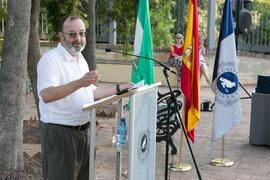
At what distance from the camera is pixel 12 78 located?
18.5 feet

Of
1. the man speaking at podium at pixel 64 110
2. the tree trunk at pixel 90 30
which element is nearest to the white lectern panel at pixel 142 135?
the man speaking at podium at pixel 64 110

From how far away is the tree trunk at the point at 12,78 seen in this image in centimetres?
564

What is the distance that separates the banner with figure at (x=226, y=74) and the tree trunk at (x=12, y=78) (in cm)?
263

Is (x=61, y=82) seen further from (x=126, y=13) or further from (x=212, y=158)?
(x=126, y=13)

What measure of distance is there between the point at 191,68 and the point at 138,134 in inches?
108

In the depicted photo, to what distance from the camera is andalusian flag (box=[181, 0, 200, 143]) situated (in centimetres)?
627

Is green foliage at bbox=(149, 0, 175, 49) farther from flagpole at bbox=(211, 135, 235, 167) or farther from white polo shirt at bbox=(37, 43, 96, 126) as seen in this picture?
white polo shirt at bbox=(37, 43, 96, 126)

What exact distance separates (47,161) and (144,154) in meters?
0.80

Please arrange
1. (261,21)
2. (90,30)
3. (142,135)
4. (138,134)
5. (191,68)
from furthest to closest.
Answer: (261,21) < (90,30) < (191,68) < (142,135) < (138,134)

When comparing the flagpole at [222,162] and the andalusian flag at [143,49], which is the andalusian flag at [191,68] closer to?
the andalusian flag at [143,49]

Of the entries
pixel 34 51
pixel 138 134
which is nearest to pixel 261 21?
pixel 34 51

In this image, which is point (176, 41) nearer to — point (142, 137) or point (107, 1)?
point (107, 1)

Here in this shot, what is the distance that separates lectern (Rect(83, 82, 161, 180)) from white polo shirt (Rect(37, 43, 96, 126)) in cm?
29

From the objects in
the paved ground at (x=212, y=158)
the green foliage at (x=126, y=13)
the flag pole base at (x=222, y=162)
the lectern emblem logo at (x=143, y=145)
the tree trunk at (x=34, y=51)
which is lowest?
the paved ground at (x=212, y=158)
